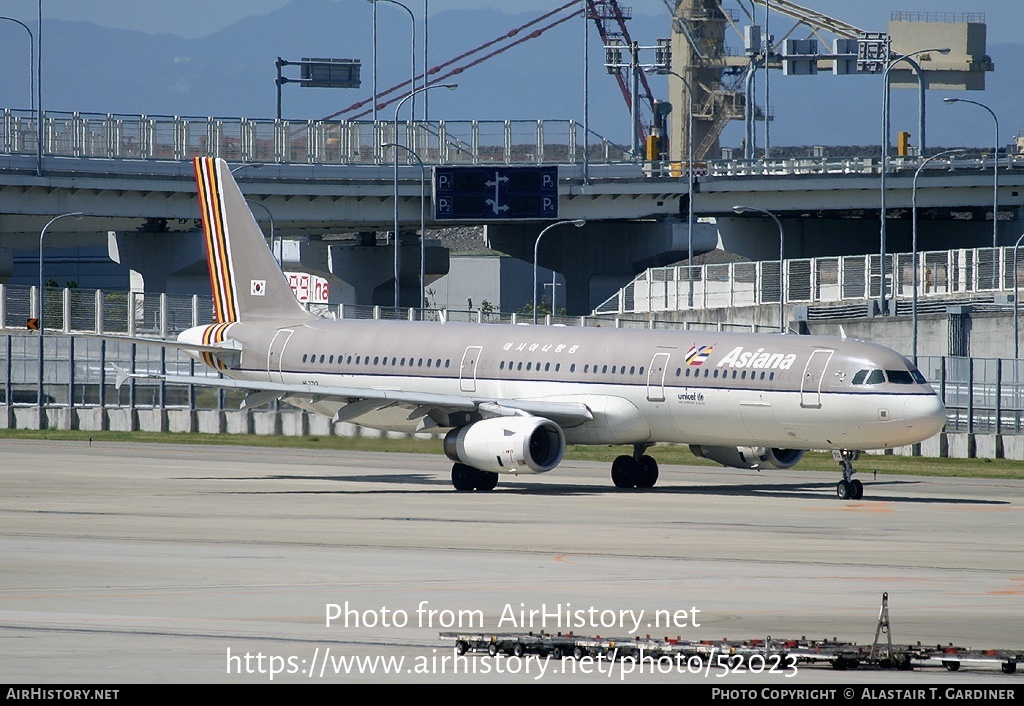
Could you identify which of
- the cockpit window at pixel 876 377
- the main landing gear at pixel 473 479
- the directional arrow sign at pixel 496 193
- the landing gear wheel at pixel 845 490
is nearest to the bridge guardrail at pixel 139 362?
the landing gear wheel at pixel 845 490

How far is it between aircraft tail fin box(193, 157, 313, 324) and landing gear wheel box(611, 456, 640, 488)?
35.8 feet

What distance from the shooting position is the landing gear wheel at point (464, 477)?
40.2m

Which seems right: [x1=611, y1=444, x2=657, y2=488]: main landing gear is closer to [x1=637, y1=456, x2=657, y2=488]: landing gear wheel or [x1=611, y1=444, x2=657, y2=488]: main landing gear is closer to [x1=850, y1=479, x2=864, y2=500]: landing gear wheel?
[x1=637, y1=456, x2=657, y2=488]: landing gear wheel

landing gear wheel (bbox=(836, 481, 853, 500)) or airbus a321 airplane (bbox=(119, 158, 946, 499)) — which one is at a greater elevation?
airbus a321 airplane (bbox=(119, 158, 946, 499))

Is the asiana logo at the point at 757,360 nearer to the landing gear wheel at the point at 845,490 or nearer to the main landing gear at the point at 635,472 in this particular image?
the landing gear wheel at the point at 845,490

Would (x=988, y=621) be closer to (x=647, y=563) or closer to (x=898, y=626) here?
(x=898, y=626)

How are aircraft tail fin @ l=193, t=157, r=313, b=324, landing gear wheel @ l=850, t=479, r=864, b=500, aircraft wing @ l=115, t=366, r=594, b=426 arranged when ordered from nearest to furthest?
landing gear wheel @ l=850, t=479, r=864, b=500
aircraft wing @ l=115, t=366, r=594, b=426
aircraft tail fin @ l=193, t=157, r=313, b=324

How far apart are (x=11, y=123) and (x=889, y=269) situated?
1790 inches

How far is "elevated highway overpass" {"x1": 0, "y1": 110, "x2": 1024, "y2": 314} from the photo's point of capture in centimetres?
8850

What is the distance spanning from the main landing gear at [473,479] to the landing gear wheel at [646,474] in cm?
378

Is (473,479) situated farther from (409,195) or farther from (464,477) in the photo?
(409,195)

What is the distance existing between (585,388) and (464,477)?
11.9 feet

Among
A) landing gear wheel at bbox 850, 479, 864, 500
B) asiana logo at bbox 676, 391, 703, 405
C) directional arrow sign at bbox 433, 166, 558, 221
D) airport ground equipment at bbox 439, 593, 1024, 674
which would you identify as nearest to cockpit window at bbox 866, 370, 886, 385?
landing gear wheel at bbox 850, 479, 864, 500

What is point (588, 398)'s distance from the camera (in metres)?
40.4
